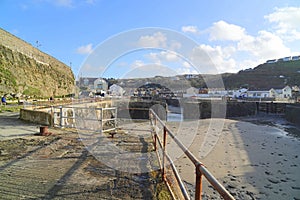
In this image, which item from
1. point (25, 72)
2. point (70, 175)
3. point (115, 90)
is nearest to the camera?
point (70, 175)

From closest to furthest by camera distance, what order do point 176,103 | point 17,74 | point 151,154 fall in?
1. point 151,154
2. point 17,74
3. point 176,103

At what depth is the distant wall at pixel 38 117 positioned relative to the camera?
9.34 metres

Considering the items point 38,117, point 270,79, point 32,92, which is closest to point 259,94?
point 270,79

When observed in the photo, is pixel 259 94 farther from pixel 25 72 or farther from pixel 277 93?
pixel 25 72

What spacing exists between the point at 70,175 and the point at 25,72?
29.8 metres

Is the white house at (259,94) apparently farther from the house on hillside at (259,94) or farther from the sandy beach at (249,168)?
the sandy beach at (249,168)

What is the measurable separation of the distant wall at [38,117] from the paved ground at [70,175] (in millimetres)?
3766

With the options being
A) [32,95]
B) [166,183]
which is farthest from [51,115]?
[32,95]

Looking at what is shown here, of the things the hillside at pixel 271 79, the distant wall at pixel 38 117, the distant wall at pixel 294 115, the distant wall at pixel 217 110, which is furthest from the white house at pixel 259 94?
the distant wall at pixel 38 117

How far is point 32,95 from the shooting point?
87.7 ft

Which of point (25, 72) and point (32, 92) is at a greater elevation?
point (25, 72)

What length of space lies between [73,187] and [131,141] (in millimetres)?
3269

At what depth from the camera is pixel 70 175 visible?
3.60 metres

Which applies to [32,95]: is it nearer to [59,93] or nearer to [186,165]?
[59,93]
